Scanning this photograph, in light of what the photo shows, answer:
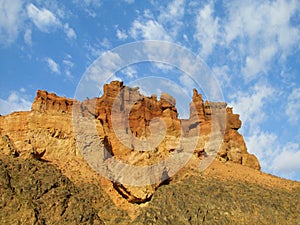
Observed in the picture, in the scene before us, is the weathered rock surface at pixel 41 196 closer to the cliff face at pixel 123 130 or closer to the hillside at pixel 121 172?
the hillside at pixel 121 172

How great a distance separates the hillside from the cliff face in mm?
168

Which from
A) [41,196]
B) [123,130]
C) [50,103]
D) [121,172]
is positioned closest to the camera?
[41,196]

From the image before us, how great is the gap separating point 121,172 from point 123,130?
75.1 ft

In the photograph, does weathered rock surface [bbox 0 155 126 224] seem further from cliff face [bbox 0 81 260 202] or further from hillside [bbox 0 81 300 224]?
cliff face [bbox 0 81 260 202]

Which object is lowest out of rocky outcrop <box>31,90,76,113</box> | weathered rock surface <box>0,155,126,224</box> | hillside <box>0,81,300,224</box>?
weathered rock surface <box>0,155,126,224</box>

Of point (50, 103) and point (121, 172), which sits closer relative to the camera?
point (121, 172)

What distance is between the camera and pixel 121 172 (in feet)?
148

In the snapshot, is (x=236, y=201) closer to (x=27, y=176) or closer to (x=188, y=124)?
(x=27, y=176)

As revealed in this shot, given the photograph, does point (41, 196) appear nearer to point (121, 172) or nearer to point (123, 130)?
point (121, 172)

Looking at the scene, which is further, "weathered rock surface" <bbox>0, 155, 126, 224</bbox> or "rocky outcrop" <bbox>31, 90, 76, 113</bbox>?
"rocky outcrop" <bbox>31, 90, 76, 113</bbox>

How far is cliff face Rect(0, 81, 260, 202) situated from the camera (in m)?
49.5

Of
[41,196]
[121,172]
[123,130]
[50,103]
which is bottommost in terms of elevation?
[41,196]

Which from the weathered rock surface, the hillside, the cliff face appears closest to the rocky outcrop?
the cliff face

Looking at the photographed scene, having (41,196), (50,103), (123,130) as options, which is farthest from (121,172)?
(50,103)
